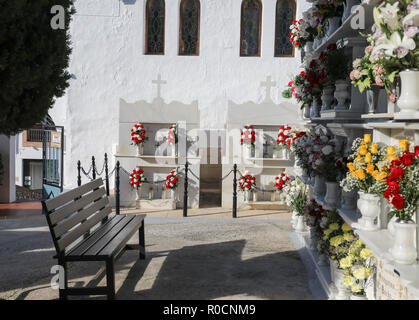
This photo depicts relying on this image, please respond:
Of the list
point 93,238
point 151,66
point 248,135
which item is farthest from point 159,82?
point 93,238

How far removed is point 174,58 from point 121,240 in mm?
7537

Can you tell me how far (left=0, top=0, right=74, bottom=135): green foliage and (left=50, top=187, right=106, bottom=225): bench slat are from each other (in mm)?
968

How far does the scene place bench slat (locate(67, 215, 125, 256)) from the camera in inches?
179

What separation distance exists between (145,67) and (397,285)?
922 centimetres

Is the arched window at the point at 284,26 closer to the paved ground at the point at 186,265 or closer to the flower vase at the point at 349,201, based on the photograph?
the paved ground at the point at 186,265

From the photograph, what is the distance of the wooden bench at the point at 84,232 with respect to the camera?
4.43 metres

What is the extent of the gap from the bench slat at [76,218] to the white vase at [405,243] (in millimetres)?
2977

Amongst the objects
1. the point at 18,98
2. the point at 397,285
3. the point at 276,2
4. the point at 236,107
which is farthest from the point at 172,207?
the point at 397,285

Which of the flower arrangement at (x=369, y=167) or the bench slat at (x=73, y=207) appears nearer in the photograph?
the flower arrangement at (x=369, y=167)

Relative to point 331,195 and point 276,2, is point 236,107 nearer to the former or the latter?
point 276,2

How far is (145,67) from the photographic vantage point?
38.6ft

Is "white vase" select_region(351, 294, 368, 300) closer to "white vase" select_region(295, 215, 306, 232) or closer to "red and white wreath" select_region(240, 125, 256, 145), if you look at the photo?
"white vase" select_region(295, 215, 306, 232)

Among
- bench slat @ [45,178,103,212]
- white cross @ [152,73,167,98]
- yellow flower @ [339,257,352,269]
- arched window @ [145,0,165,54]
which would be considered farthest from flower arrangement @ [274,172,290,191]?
yellow flower @ [339,257,352,269]

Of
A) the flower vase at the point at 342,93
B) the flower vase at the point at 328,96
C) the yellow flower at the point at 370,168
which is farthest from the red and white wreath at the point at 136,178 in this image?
the yellow flower at the point at 370,168
